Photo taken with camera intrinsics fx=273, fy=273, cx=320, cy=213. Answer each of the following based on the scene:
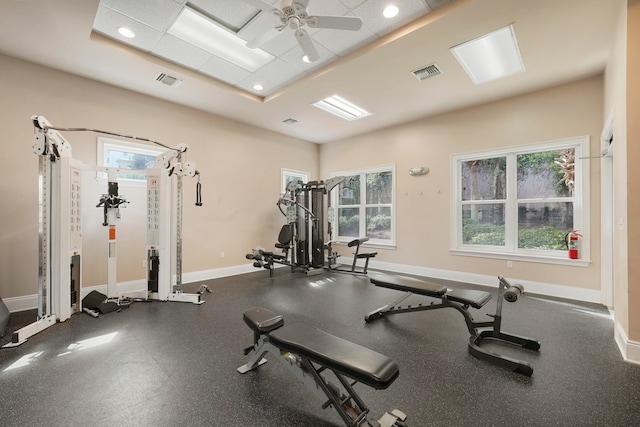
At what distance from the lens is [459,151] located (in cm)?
507

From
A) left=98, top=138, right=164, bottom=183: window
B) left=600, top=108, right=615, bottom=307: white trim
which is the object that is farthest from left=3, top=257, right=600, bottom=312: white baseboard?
left=98, top=138, right=164, bottom=183: window

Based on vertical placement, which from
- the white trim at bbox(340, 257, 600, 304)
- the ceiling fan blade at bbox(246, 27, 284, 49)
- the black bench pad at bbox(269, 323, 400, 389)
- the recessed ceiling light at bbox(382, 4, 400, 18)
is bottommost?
the white trim at bbox(340, 257, 600, 304)

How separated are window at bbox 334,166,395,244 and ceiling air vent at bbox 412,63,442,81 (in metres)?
2.38

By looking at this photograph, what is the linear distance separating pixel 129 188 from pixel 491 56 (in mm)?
5522

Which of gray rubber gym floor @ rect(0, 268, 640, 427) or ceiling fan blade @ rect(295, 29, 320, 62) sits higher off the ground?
ceiling fan blade @ rect(295, 29, 320, 62)

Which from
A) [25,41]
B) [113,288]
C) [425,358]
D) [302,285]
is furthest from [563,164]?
[25,41]

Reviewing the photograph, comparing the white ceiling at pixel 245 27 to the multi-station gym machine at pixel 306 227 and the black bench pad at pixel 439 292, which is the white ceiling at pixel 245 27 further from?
the black bench pad at pixel 439 292

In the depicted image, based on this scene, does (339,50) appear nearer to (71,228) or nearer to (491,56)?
(491,56)

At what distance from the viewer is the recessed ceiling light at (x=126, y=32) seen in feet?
9.87

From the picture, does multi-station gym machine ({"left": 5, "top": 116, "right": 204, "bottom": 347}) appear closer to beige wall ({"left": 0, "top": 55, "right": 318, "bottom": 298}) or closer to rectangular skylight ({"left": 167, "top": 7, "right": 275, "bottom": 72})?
beige wall ({"left": 0, "top": 55, "right": 318, "bottom": 298})

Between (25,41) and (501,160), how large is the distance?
6.80m

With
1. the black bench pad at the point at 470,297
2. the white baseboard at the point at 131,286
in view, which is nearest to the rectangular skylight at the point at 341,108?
the black bench pad at the point at 470,297

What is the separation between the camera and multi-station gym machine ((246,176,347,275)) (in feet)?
Result: 18.4

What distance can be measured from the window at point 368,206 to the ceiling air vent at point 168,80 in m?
3.55
